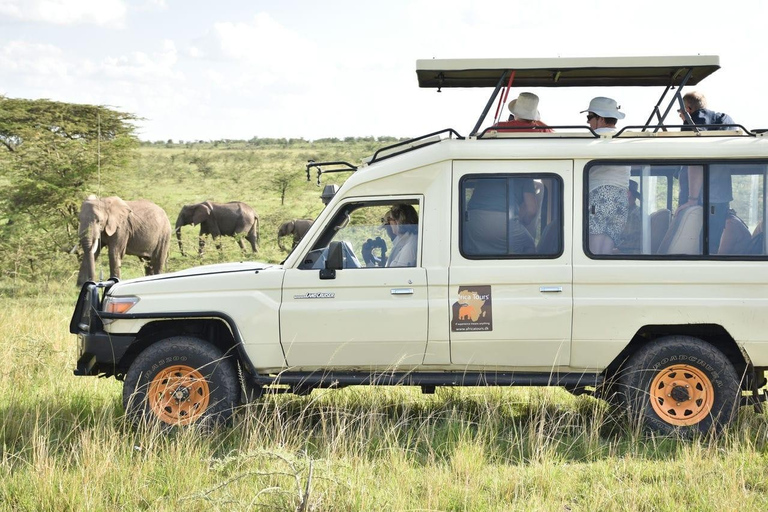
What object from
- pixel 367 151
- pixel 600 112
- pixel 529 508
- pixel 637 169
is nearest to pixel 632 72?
pixel 600 112

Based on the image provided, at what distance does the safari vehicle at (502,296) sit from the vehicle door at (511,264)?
0.01m

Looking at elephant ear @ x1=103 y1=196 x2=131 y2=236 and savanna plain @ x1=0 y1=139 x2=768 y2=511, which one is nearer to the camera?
savanna plain @ x1=0 y1=139 x2=768 y2=511

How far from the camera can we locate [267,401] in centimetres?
730

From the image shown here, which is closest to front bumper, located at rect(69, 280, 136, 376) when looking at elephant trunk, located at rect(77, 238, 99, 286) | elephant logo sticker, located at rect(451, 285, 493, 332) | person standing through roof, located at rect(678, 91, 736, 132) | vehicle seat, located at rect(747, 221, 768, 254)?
elephant logo sticker, located at rect(451, 285, 493, 332)

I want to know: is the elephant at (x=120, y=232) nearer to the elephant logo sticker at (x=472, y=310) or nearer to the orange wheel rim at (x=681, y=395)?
the elephant logo sticker at (x=472, y=310)

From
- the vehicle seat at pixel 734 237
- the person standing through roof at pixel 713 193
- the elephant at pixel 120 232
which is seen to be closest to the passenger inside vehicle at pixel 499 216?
the person standing through roof at pixel 713 193

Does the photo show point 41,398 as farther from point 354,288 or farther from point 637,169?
point 637,169

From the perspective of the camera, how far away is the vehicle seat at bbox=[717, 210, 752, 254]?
21.6 feet

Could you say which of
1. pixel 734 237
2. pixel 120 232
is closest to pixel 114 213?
pixel 120 232

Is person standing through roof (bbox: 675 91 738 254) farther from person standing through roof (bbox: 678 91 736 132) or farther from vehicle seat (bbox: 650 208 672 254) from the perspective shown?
person standing through roof (bbox: 678 91 736 132)

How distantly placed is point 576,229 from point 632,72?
167 centimetres

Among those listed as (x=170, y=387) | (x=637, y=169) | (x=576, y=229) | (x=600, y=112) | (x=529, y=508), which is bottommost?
(x=529, y=508)

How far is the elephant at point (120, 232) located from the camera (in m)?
20.2

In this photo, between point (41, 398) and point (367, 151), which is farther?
point (367, 151)
